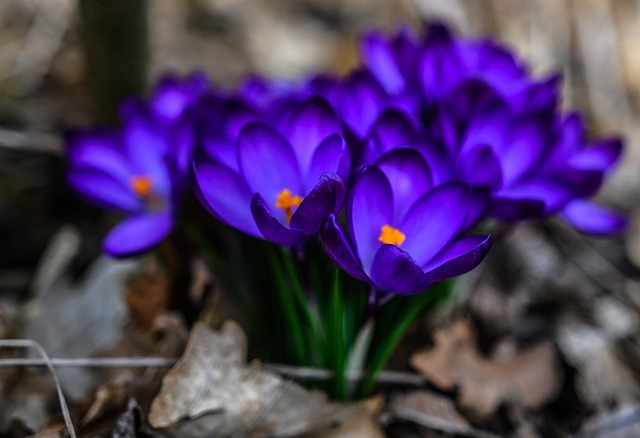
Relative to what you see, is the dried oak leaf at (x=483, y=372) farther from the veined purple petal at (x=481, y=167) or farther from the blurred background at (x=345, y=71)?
the veined purple petal at (x=481, y=167)

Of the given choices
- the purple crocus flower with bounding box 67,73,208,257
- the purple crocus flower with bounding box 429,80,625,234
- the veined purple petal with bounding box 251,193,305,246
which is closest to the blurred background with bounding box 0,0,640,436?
the purple crocus flower with bounding box 67,73,208,257

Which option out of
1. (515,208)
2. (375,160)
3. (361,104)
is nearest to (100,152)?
(361,104)

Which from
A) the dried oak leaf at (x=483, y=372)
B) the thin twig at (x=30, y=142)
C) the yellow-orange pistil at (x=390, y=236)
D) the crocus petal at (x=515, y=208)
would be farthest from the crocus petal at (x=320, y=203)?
the thin twig at (x=30, y=142)

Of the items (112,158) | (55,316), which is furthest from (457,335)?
(55,316)

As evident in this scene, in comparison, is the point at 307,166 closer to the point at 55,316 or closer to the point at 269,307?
the point at 269,307

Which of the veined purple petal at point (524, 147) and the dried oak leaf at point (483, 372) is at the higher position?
the veined purple petal at point (524, 147)

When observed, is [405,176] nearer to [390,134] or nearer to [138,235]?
[390,134]
